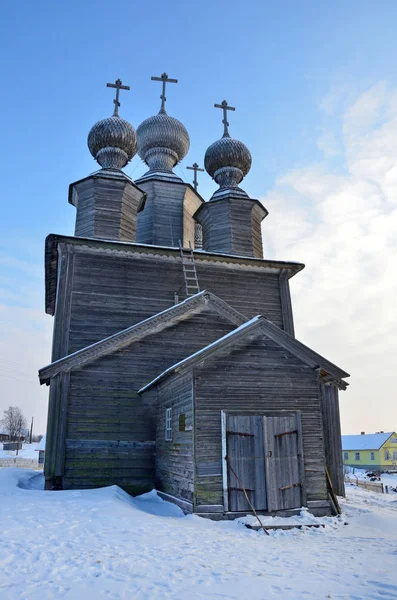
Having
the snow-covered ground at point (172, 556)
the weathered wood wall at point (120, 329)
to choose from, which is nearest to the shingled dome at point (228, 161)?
the weathered wood wall at point (120, 329)

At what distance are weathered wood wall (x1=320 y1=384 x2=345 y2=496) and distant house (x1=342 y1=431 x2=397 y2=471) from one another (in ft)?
168

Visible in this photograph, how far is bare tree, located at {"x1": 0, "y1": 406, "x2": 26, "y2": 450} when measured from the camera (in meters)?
126

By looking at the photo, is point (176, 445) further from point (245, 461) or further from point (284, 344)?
point (284, 344)

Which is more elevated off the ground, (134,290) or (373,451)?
(134,290)

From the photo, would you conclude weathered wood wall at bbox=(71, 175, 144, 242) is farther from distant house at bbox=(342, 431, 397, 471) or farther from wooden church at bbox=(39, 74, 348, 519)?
distant house at bbox=(342, 431, 397, 471)

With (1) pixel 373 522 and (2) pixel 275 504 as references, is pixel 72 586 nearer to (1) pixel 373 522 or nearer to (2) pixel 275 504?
(2) pixel 275 504

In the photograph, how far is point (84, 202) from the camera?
1959 cm

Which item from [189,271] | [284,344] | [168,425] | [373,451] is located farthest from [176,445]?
[373,451]

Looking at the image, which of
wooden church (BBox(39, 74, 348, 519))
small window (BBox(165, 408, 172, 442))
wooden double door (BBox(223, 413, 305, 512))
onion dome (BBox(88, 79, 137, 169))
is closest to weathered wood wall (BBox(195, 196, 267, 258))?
wooden church (BBox(39, 74, 348, 519))

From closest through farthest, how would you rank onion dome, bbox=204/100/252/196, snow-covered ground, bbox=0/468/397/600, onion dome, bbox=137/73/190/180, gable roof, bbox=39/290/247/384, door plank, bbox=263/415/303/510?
snow-covered ground, bbox=0/468/397/600
door plank, bbox=263/415/303/510
gable roof, bbox=39/290/247/384
onion dome, bbox=204/100/252/196
onion dome, bbox=137/73/190/180

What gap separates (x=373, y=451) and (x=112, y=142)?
56714 millimetres

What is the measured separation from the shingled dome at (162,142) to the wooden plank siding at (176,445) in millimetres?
15393

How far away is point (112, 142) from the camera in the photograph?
69.7ft

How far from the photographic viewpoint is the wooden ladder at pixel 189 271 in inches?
684
